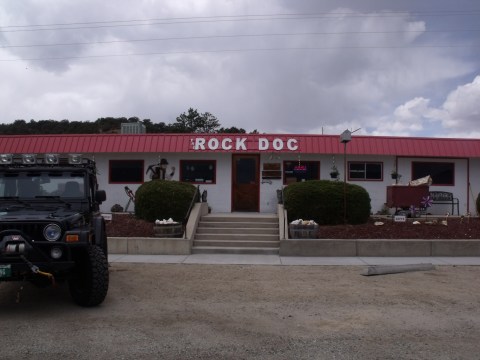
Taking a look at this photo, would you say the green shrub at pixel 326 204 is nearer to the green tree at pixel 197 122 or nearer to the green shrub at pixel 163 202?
the green shrub at pixel 163 202

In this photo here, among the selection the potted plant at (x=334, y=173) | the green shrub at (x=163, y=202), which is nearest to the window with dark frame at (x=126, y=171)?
the green shrub at (x=163, y=202)

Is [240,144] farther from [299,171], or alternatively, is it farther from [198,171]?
[299,171]

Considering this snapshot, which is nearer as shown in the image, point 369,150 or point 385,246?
point 385,246

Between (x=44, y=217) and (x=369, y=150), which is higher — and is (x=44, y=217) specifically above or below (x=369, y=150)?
below

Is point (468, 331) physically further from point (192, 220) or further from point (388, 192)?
point (388, 192)

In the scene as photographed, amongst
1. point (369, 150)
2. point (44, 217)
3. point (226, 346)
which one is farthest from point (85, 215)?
point (369, 150)

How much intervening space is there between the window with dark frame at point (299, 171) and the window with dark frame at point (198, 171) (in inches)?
110

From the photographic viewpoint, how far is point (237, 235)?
13.5m

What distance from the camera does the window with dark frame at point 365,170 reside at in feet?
59.7

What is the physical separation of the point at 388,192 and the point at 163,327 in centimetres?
1339

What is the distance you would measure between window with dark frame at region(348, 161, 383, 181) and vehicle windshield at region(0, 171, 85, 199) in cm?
1271

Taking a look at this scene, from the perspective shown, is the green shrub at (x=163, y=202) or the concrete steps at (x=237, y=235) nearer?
the concrete steps at (x=237, y=235)

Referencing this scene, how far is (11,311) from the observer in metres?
6.53

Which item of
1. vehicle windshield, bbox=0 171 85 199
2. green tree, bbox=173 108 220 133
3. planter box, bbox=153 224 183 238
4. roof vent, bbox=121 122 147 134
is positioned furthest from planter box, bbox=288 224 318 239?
green tree, bbox=173 108 220 133
